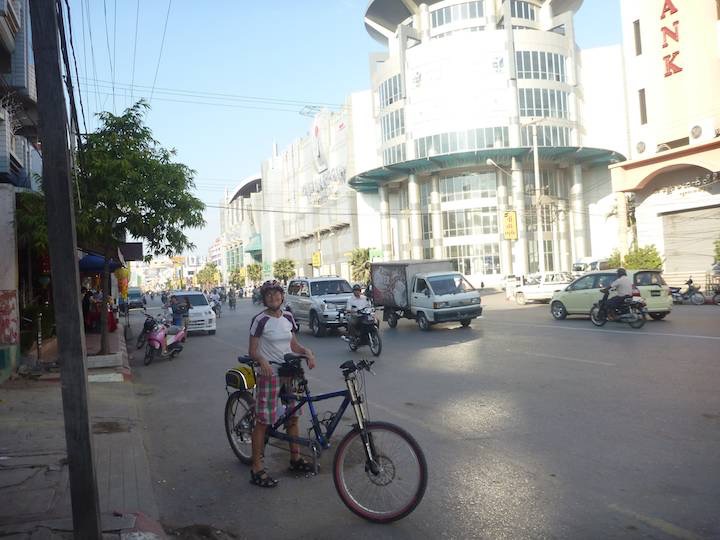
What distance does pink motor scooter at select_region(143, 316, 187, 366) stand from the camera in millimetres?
15180

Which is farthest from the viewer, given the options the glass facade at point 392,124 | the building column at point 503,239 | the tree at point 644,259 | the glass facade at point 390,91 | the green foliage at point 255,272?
the green foliage at point 255,272

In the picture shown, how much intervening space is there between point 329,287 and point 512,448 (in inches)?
625

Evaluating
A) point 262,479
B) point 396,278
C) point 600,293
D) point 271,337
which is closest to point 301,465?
point 262,479

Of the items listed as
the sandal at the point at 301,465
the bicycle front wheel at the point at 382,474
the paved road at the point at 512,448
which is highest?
the bicycle front wheel at the point at 382,474

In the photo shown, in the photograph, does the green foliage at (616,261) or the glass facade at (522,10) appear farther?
the glass facade at (522,10)

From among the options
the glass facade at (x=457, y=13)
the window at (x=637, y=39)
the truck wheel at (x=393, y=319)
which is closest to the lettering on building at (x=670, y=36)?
the window at (x=637, y=39)

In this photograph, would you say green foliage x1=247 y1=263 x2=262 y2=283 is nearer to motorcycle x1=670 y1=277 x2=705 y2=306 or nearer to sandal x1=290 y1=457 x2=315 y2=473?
motorcycle x1=670 y1=277 x2=705 y2=306

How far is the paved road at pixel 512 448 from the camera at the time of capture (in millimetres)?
4344

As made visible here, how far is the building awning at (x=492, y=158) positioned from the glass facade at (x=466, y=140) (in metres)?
0.61

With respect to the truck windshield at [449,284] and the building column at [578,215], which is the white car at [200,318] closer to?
the truck windshield at [449,284]

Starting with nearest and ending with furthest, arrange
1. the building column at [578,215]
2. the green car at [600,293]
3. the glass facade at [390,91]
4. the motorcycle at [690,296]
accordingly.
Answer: the green car at [600,293]
the motorcycle at [690,296]
the building column at [578,215]
the glass facade at [390,91]

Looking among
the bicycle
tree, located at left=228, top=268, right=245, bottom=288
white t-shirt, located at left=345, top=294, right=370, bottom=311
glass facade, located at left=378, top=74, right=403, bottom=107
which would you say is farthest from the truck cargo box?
tree, located at left=228, top=268, right=245, bottom=288

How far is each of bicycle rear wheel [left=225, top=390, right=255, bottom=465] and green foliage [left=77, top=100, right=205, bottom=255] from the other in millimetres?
8591

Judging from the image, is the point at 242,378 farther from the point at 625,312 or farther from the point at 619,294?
the point at 619,294
